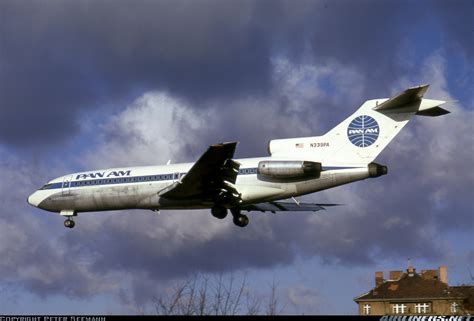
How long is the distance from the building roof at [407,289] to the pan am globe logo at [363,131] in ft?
122

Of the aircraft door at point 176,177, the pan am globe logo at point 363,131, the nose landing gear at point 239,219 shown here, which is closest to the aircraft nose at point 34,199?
the aircraft door at point 176,177

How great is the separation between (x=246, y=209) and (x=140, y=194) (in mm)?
5996

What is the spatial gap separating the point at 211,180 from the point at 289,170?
143 inches

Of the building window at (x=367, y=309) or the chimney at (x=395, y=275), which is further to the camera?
the chimney at (x=395, y=275)

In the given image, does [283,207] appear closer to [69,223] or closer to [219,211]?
[219,211]

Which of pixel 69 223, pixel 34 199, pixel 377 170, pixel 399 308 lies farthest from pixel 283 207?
pixel 399 308

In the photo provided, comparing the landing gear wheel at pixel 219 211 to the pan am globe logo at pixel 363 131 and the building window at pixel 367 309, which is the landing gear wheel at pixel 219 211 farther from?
the building window at pixel 367 309

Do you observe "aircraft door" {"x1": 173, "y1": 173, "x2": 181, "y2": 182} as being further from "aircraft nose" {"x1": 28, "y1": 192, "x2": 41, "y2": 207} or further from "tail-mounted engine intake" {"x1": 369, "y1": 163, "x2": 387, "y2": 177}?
"tail-mounted engine intake" {"x1": 369, "y1": 163, "x2": 387, "y2": 177}

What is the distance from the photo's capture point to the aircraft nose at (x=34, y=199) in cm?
4288

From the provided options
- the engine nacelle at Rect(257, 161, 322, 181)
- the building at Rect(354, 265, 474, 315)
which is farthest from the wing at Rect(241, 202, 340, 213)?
the building at Rect(354, 265, 474, 315)

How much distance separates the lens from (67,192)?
1628 inches

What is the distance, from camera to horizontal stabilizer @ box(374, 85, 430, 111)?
34344 mm

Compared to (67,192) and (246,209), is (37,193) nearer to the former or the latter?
(67,192)

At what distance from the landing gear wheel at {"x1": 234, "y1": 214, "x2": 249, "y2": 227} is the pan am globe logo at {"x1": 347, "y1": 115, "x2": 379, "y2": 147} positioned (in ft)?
23.5
